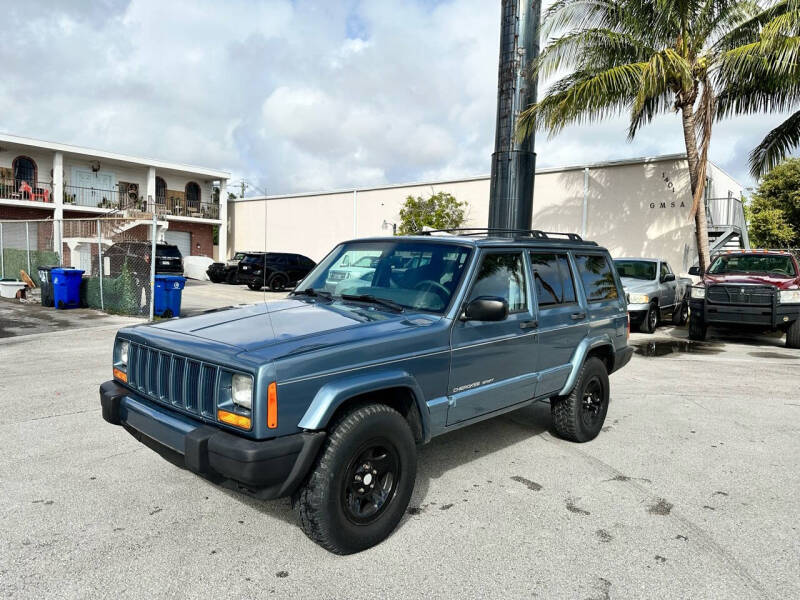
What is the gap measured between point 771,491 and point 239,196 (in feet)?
122

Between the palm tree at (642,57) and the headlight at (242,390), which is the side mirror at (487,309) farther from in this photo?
the palm tree at (642,57)

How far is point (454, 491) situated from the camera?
3.99m

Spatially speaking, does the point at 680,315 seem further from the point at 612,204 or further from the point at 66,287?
the point at 66,287

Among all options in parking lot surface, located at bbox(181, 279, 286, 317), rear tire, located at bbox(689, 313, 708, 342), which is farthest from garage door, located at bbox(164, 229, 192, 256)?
rear tire, located at bbox(689, 313, 708, 342)

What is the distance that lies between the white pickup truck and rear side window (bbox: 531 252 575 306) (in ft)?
27.6

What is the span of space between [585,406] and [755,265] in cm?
912

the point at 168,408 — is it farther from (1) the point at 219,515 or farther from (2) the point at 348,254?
(2) the point at 348,254

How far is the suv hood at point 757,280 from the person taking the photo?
1074 centimetres

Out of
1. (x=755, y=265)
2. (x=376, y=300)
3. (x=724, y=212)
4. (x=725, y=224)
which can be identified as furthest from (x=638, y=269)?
(x=376, y=300)

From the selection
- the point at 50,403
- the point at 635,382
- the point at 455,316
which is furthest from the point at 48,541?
the point at 635,382

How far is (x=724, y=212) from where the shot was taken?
2059 cm

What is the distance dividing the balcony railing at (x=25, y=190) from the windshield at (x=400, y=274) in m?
31.1

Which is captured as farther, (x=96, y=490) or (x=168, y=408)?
(x=96, y=490)

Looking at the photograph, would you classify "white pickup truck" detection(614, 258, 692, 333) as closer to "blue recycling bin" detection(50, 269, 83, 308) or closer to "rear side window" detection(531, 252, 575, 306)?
"rear side window" detection(531, 252, 575, 306)
